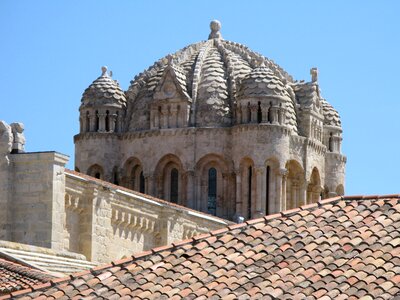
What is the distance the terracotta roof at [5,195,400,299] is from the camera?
28.7 m

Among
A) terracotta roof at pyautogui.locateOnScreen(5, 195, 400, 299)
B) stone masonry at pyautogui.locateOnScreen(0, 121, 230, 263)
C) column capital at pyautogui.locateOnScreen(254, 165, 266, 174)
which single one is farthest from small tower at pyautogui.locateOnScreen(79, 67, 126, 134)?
terracotta roof at pyautogui.locateOnScreen(5, 195, 400, 299)

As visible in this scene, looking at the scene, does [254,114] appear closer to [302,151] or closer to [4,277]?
[302,151]

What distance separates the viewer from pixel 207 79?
78812 mm

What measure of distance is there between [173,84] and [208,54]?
3.73m

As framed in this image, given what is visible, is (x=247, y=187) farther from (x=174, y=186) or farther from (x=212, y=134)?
(x=174, y=186)

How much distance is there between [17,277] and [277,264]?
10.5 metres

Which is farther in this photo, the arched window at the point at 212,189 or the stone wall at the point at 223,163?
the arched window at the point at 212,189

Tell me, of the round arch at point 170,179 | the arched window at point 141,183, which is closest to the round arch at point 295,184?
the round arch at point 170,179

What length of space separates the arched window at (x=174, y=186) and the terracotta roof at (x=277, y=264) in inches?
1808

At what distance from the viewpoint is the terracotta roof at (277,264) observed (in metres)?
28.7

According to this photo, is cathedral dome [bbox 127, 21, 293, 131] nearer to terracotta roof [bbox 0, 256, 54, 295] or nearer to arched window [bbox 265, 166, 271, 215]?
arched window [bbox 265, 166, 271, 215]

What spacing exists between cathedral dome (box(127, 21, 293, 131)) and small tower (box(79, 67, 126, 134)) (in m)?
0.55

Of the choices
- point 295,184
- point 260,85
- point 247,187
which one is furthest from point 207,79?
point 295,184

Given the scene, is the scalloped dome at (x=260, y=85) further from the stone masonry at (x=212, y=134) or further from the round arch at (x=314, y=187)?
the round arch at (x=314, y=187)
